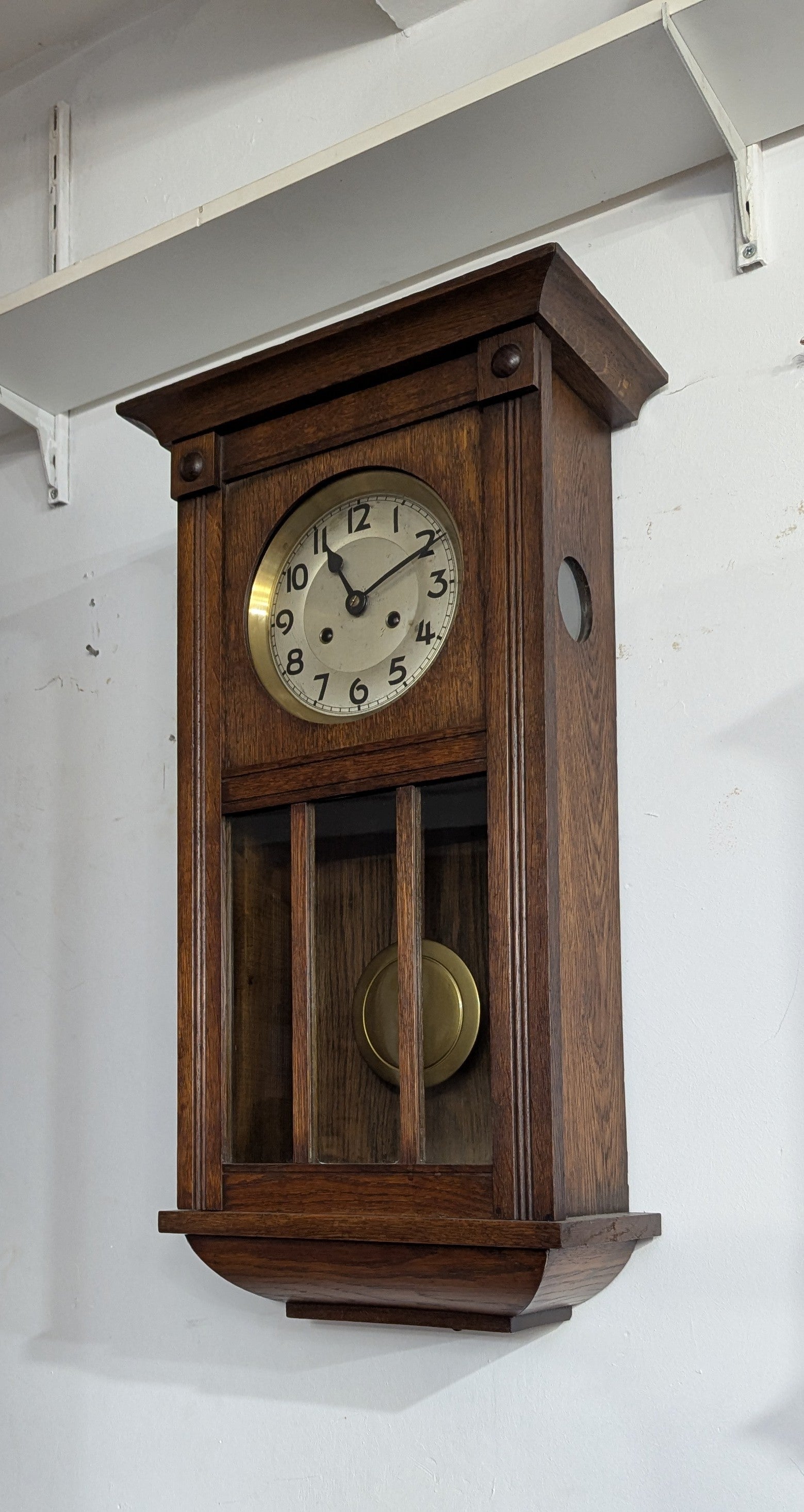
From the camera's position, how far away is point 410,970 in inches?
44.4

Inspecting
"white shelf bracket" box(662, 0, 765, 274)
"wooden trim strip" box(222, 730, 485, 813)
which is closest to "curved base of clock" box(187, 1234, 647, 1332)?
"wooden trim strip" box(222, 730, 485, 813)

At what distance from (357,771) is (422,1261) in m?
0.38

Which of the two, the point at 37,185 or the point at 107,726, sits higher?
the point at 37,185

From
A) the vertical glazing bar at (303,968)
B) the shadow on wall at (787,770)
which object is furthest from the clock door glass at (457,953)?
the shadow on wall at (787,770)

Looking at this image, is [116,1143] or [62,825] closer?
[116,1143]

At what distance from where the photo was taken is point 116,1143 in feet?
4.97

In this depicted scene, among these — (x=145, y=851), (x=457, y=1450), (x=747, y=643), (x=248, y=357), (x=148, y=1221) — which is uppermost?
(x=248, y=357)

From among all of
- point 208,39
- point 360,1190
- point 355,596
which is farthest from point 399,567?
point 208,39

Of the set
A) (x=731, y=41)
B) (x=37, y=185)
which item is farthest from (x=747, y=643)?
(x=37, y=185)

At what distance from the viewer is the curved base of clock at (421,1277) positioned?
3.47ft

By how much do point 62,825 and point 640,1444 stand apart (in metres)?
0.88

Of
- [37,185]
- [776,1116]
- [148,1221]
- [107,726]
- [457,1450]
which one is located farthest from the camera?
[37,185]

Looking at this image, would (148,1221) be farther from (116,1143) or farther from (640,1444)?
(640,1444)

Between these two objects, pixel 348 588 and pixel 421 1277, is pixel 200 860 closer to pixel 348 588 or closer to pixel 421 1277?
pixel 348 588
